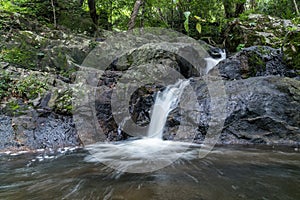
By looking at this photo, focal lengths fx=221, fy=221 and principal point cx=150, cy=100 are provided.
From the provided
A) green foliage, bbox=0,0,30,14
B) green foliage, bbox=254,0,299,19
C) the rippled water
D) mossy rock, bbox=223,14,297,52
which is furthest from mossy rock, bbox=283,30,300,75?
green foliage, bbox=0,0,30,14

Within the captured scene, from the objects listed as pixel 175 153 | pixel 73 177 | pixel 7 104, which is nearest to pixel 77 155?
pixel 73 177

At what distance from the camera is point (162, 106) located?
5.95m

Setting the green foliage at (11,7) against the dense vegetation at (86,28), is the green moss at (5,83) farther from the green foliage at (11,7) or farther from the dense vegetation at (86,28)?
the green foliage at (11,7)

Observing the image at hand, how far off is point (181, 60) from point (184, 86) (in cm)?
220

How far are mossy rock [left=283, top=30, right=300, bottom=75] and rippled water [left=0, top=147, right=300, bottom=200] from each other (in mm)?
4136

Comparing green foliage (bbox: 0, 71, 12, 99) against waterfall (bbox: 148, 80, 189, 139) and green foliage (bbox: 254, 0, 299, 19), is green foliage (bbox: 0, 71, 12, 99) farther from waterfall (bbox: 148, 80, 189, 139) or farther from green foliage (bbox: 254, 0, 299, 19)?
green foliage (bbox: 254, 0, 299, 19)

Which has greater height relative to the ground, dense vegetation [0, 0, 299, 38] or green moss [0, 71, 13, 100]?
dense vegetation [0, 0, 299, 38]

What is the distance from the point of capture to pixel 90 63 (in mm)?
7863

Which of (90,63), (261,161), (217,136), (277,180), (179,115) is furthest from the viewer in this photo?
(90,63)

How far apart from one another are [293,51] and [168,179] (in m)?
6.49

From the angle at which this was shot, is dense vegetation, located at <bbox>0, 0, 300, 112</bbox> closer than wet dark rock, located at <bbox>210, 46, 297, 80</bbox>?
Yes

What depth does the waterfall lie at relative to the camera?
5.47m

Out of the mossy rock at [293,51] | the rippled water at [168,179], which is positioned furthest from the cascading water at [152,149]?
the mossy rock at [293,51]

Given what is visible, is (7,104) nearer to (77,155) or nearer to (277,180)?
(77,155)
